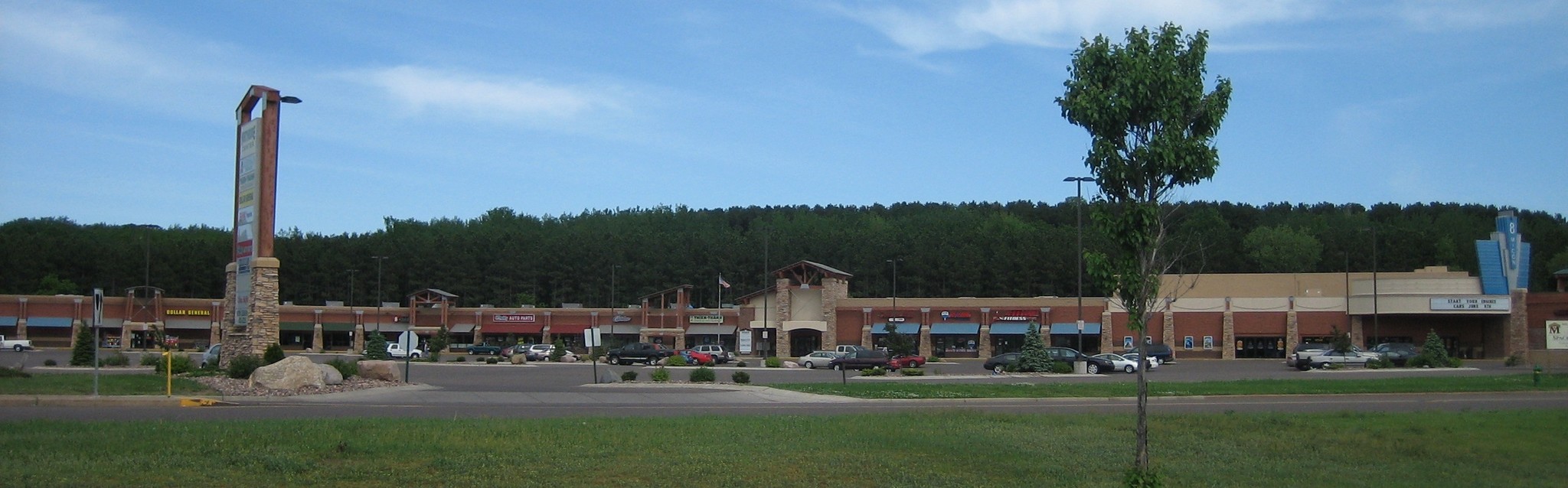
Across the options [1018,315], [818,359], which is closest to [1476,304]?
[1018,315]

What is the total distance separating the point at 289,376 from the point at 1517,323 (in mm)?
69297

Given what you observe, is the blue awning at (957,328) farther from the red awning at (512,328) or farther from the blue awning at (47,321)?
the blue awning at (47,321)

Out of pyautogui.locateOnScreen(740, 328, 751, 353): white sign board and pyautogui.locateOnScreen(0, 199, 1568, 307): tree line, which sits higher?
pyautogui.locateOnScreen(0, 199, 1568, 307): tree line

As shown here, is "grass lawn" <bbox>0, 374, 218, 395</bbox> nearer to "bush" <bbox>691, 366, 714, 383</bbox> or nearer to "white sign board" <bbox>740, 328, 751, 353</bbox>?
"bush" <bbox>691, 366, 714, 383</bbox>

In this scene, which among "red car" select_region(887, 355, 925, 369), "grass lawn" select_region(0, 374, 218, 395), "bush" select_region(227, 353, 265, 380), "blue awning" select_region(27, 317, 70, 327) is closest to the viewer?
"grass lawn" select_region(0, 374, 218, 395)

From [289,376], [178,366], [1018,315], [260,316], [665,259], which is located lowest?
[178,366]

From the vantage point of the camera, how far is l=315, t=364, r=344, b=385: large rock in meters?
31.8

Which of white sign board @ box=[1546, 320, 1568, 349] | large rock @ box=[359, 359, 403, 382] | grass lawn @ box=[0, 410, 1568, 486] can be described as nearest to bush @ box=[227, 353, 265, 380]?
large rock @ box=[359, 359, 403, 382]

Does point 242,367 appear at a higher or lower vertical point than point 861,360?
higher

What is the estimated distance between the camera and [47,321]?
3255 inches

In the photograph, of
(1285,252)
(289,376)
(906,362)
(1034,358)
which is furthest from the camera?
(1285,252)

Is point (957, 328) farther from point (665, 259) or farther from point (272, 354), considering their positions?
point (272, 354)

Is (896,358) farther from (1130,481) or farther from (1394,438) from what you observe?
(1130,481)

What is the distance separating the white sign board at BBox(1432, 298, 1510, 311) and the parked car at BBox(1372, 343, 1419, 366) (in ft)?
32.9
